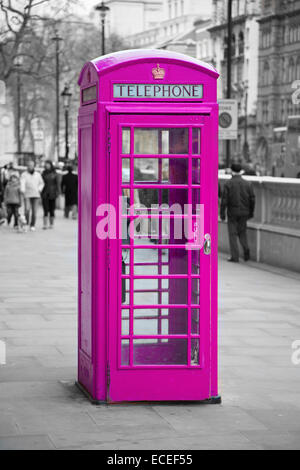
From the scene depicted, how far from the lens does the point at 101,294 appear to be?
6.38 m

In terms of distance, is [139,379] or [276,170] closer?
[139,379]

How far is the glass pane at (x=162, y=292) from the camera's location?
21.4 ft

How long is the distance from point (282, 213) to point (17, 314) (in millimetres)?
6477

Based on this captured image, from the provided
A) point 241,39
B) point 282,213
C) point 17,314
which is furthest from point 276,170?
point 241,39

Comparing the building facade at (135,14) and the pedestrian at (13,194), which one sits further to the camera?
the building facade at (135,14)

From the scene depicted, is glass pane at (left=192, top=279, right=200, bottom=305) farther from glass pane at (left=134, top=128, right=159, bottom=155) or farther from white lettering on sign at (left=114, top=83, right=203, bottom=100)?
white lettering on sign at (left=114, top=83, right=203, bottom=100)

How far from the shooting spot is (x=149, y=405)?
21.1ft

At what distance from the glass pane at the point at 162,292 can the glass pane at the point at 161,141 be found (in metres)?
0.85

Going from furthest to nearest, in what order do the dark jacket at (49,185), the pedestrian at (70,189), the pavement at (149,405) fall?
1. the pedestrian at (70,189)
2. the dark jacket at (49,185)
3. the pavement at (149,405)

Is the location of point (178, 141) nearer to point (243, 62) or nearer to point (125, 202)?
point (125, 202)

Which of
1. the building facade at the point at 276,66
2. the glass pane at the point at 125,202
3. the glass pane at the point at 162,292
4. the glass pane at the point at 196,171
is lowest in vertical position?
the glass pane at the point at 162,292

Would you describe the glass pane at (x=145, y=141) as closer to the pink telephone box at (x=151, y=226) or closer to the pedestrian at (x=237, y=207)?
the pink telephone box at (x=151, y=226)

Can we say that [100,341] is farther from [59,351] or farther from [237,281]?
[237,281]

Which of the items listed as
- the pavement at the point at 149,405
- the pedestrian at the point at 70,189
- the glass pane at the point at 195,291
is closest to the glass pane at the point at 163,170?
the glass pane at the point at 195,291
